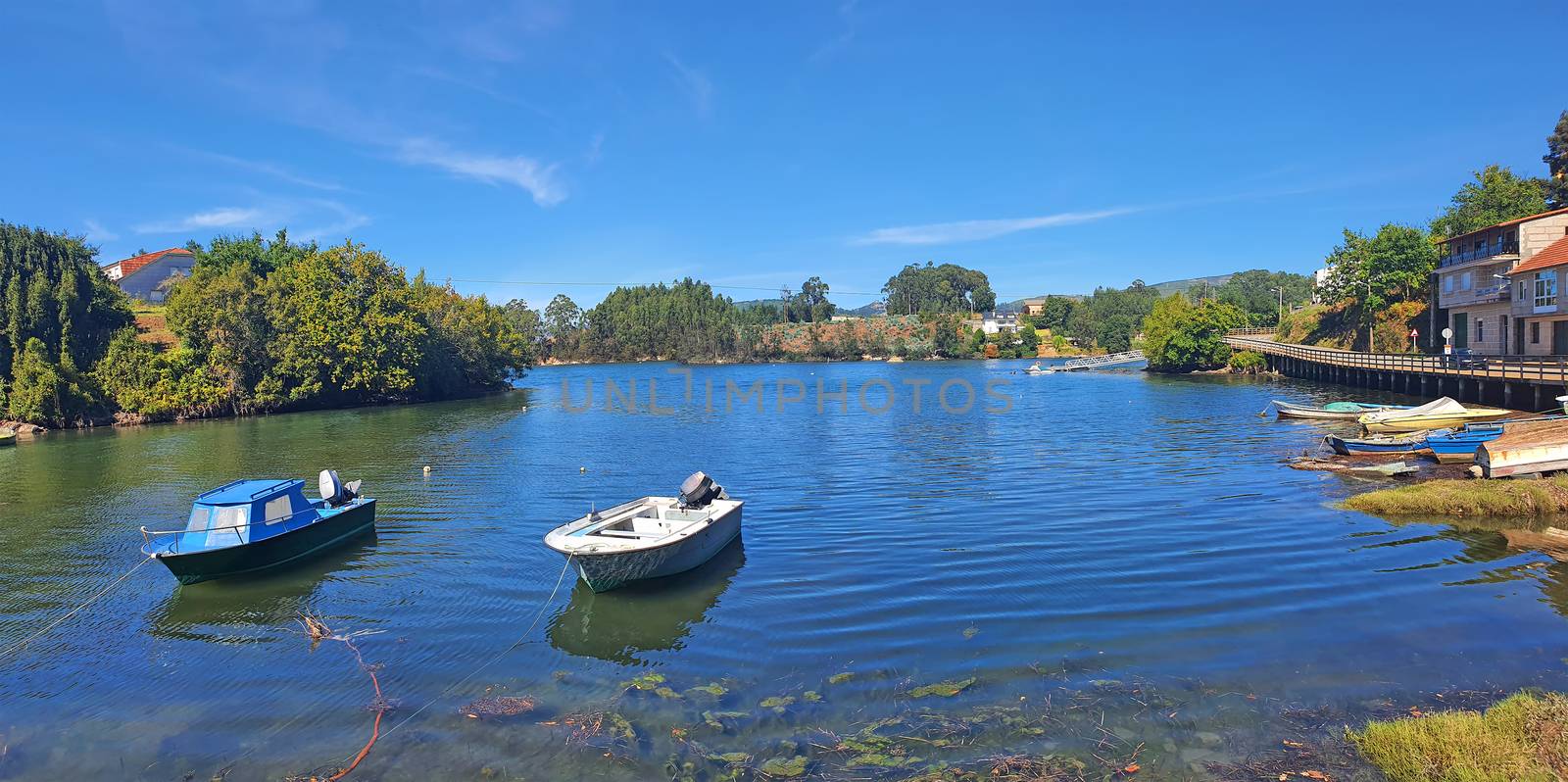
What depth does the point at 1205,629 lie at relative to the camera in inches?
526

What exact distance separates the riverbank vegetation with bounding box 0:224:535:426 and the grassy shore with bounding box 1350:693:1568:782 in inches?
2766

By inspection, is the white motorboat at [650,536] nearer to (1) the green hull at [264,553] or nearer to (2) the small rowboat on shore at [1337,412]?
(1) the green hull at [264,553]

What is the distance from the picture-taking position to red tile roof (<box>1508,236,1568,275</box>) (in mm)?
41725

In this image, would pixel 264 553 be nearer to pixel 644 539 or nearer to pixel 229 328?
pixel 644 539

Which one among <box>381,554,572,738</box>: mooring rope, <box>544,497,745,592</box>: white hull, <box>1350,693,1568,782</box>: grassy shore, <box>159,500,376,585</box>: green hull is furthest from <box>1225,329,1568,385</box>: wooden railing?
<box>159,500,376,585</box>: green hull

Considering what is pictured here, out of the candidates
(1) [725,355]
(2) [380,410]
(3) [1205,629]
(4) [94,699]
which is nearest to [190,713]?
(4) [94,699]

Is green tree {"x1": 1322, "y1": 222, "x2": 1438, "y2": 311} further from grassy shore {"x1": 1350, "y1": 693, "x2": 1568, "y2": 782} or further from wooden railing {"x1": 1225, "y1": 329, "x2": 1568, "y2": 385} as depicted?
grassy shore {"x1": 1350, "y1": 693, "x2": 1568, "y2": 782}

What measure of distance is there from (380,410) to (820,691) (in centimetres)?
6320

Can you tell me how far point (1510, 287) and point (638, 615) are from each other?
181 feet

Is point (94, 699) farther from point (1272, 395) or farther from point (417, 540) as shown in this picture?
point (1272, 395)

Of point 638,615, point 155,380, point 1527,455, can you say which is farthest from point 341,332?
point 1527,455

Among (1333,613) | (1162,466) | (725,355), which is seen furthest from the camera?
(725,355)

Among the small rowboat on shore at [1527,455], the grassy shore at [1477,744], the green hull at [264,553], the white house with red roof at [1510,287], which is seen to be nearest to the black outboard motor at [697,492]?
the green hull at [264,553]

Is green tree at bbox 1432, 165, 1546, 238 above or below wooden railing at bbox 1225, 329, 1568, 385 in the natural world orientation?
above
